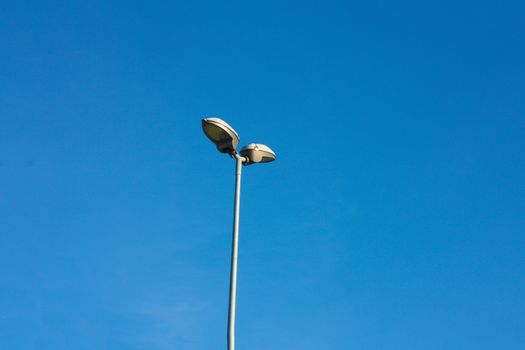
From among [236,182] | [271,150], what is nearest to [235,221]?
[236,182]

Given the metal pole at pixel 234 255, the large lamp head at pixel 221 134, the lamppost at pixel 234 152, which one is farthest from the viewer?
the large lamp head at pixel 221 134

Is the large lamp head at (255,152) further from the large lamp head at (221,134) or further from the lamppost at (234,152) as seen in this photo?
the large lamp head at (221,134)

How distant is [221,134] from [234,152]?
1.50ft

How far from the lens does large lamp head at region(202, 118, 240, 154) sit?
15.0 meters

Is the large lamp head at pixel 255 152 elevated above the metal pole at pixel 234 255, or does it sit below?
above

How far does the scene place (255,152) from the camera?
15828 mm

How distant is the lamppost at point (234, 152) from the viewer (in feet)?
47.4

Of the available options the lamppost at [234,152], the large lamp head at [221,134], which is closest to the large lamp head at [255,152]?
the lamppost at [234,152]

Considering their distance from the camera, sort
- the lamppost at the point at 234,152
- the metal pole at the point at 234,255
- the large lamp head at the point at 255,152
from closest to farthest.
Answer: the metal pole at the point at 234,255 < the lamppost at the point at 234,152 < the large lamp head at the point at 255,152

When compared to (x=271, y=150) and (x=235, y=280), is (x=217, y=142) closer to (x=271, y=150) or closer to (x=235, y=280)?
(x=271, y=150)

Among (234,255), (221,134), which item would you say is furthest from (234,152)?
(234,255)

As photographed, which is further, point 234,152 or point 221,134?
point 234,152

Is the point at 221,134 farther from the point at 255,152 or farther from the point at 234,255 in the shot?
the point at 234,255

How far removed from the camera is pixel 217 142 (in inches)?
606
